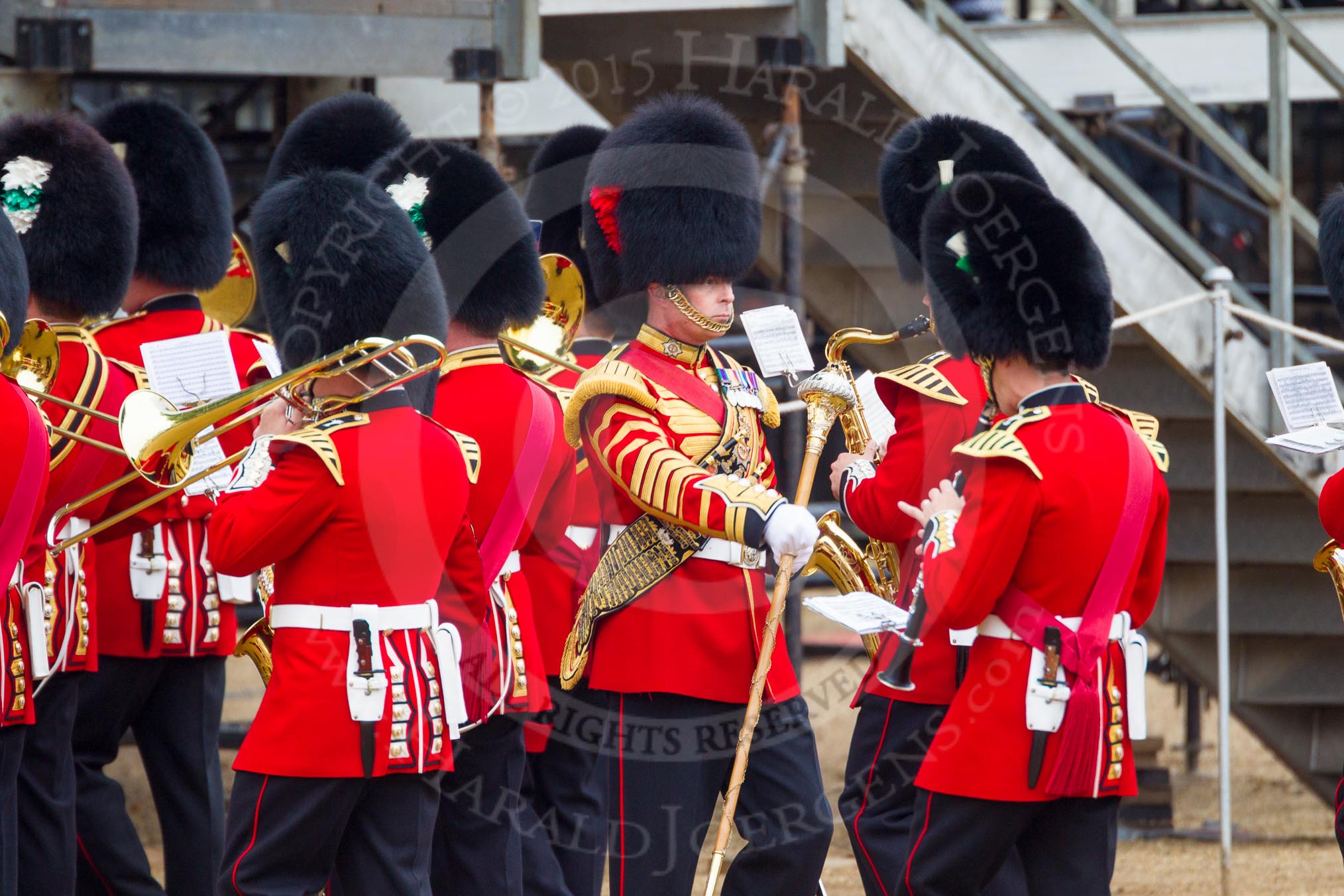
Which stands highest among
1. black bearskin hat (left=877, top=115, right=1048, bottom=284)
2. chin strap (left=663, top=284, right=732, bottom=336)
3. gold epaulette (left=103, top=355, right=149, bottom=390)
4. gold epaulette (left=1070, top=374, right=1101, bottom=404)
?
black bearskin hat (left=877, top=115, right=1048, bottom=284)

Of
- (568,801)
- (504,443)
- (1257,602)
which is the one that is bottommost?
(568,801)

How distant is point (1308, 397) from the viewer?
3492mm

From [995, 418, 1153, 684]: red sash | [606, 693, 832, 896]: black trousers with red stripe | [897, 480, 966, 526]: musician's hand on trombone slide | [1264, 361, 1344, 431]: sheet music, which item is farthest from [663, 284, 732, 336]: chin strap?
[1264, 361, 1344, 431]: sheet music

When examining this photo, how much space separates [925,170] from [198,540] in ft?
5.73

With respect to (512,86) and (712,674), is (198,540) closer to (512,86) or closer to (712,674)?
(712,674)

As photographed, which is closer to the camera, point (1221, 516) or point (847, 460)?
point (847, 460)

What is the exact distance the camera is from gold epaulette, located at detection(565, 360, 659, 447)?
3230mm

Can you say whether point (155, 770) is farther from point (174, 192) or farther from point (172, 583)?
point (174, 192)

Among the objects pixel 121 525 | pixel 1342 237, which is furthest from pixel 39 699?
pixel 1342 237

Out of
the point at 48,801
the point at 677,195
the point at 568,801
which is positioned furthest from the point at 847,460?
the point at 48,801

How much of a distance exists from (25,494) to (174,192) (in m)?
1.67

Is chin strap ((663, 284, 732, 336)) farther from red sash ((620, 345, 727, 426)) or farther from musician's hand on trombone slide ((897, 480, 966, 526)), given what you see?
musician's hand on trombone slide ((897, 480, 966, 526))

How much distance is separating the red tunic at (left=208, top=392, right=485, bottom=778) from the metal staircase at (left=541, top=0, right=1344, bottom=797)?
106 inches

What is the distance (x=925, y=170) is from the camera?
3.98 m
